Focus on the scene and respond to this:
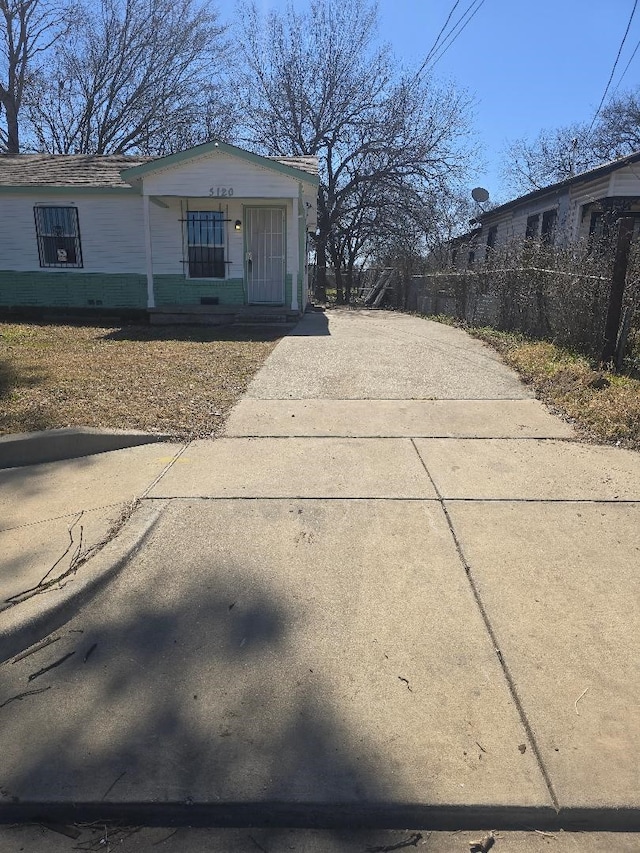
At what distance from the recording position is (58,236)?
15.3m

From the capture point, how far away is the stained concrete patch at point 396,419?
18.8 ft

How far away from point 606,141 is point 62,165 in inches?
1305

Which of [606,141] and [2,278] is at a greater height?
[606,141]

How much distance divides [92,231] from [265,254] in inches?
174

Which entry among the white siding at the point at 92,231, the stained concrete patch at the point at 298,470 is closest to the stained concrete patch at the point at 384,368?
the stained concrete patch at the point at 298,470

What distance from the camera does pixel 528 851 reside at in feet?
6.25

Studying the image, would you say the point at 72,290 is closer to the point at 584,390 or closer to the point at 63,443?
the point at 63,443

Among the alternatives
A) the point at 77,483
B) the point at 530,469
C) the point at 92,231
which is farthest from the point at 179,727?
the point at 92,231

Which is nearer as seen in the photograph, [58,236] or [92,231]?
[92,231]

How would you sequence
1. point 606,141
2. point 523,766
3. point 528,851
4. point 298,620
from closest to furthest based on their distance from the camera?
point 528,851, point 523,766, point 298,620, point 606,141

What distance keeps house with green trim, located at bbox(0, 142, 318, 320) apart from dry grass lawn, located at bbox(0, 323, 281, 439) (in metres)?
2.76

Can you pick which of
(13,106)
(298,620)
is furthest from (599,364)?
(13,106)

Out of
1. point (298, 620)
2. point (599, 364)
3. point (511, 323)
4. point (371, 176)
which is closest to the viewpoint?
point (298, 620)

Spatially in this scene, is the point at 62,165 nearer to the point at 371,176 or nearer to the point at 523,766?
the point at 371,176
